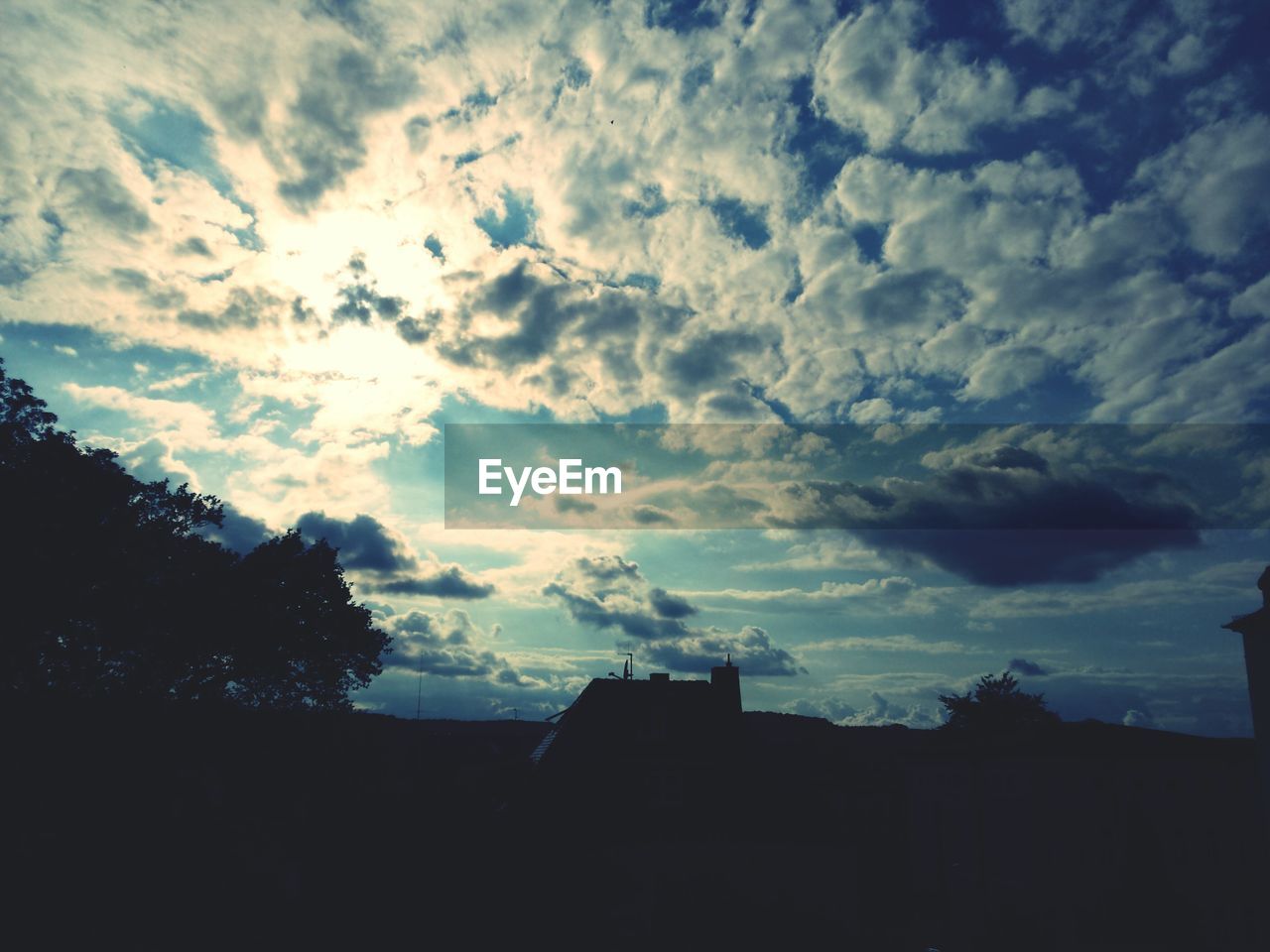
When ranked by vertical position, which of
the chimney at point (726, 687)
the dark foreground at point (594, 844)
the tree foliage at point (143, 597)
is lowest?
the dark foreground at point (594, 844)

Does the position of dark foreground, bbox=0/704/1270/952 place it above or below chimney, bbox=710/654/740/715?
below

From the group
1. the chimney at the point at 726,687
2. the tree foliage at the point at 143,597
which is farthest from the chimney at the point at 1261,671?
the tree foliage at the point at 143,597

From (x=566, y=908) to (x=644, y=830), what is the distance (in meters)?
4.58

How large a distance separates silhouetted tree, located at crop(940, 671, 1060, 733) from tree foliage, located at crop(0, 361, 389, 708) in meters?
53.8

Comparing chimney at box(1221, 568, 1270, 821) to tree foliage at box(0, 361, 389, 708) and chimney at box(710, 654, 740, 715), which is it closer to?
chimney at box(710, 654, 740, 715)

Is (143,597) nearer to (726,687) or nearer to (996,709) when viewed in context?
(726,687)

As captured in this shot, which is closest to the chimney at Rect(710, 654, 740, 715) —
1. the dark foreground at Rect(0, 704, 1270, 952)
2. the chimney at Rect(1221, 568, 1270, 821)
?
the dark foreground at Rect(0, 704, 1270, 952)

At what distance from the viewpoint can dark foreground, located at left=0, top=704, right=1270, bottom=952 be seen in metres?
21.0

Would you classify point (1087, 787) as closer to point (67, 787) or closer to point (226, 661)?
point (67, 787)

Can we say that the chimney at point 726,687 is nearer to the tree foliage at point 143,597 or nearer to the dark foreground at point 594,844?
the dark foreground at point 594,844

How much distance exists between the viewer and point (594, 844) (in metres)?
Answer: 30.3

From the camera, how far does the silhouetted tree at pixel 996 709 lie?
6700 cm

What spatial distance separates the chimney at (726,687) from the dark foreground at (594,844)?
1694 millimetres

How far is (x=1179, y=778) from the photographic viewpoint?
89.8ft
